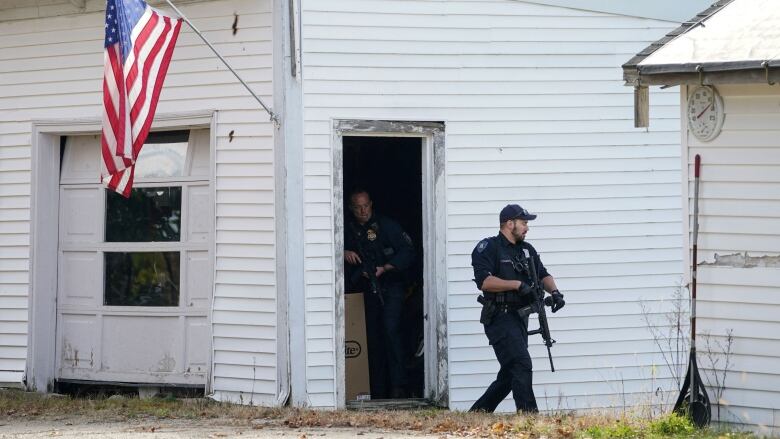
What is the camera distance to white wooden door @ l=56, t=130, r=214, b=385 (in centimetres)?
1259

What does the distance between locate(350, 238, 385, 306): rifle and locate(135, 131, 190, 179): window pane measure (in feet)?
6.41

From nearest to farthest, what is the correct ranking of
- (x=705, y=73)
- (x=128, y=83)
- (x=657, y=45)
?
1. (x=705, y=73)
2. (x=657, y=45)
3. (x=128, y=83)

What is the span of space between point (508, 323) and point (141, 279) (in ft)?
13.2

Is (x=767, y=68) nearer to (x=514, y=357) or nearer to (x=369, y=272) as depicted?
(x=514, y=357)

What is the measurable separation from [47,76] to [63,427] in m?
4.23

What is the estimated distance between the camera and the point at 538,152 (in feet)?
41.3

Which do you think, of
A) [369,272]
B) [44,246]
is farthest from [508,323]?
[44,246]

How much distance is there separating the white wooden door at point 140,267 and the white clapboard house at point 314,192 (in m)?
0.02

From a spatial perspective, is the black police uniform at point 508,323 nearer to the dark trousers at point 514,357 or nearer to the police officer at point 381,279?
the dark trousers at point 514,357

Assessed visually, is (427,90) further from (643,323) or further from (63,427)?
(63,427)

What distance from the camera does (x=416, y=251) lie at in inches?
534

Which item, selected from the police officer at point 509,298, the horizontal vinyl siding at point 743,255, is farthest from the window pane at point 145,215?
the horizontal vinyl siding at point 743,255

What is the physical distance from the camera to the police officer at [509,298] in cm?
1102

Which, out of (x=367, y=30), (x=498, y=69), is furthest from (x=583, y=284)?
(x=367, y=30)
